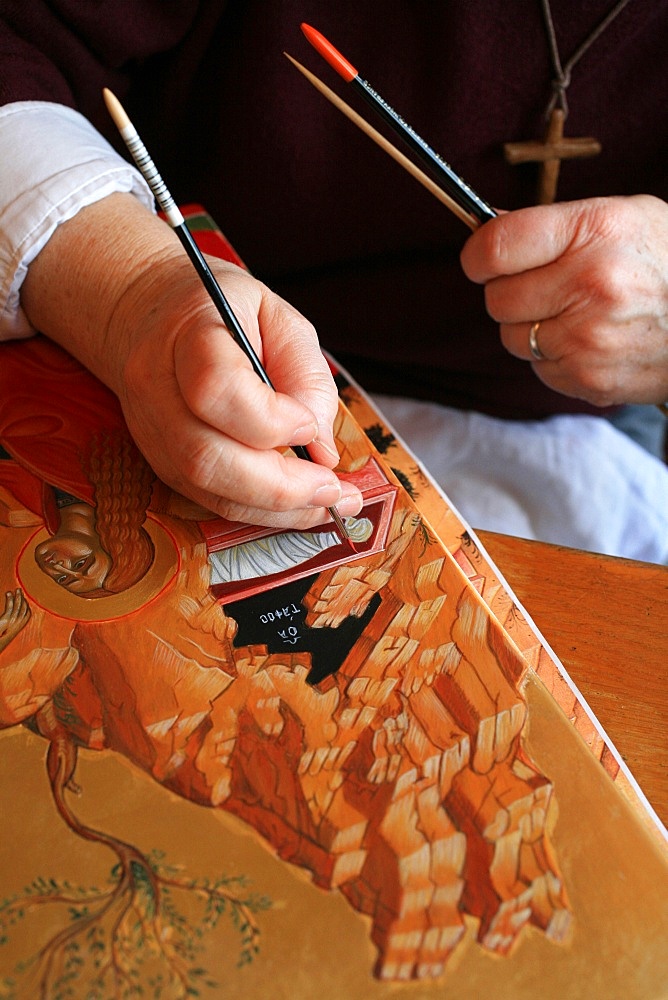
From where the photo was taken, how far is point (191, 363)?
58cm

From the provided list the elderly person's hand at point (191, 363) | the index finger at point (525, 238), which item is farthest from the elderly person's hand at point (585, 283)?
the elderly person's hand at point (191, 363)

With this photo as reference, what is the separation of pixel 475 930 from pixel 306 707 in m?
0.16

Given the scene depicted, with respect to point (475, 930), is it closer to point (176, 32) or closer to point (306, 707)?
point (306, 707)

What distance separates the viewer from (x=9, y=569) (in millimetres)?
616

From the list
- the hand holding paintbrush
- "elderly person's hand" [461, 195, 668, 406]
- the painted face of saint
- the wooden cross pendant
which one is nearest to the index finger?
"elderly person's hand" [461, 195, 668, 406]

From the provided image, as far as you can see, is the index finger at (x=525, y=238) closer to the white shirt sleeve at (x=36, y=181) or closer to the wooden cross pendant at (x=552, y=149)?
the wooden cross pendant at (x=552, y=149)

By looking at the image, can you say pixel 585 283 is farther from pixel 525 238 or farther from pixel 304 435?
pixel 304 435

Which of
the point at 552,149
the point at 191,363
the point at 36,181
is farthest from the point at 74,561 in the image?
the point at 552,149

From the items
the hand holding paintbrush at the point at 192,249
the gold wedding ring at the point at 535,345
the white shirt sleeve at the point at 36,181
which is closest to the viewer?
the hand holding paintbrush at the point at 192,249

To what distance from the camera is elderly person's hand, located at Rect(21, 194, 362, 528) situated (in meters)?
0.57

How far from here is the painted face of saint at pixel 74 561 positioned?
0.61 m

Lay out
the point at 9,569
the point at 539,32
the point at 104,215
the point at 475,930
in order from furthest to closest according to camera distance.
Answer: the point at 539,32 → the point at 104,215 → the point at 9,569 → the point at 475,930

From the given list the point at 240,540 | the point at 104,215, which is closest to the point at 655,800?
the point at 240,540

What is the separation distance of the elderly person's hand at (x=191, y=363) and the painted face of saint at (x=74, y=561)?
0.08 m
